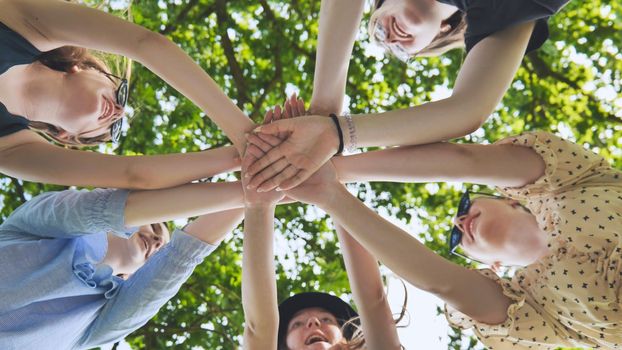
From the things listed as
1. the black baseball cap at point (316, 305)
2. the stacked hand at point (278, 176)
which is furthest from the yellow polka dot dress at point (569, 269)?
the black baseball cap at point (316, 305)

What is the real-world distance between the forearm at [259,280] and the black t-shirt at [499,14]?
1.36 meters

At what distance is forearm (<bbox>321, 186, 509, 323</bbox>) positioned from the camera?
113 inches

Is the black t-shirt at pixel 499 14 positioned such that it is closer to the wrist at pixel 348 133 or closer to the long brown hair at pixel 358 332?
the wrist at pixel 348 133

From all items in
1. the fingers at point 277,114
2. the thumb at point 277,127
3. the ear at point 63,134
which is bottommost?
the thumb at point 277,127

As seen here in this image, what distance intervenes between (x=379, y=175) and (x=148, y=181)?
3.75ft

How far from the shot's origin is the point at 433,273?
9.43 ft

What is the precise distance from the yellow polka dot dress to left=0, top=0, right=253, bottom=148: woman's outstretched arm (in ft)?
5.11

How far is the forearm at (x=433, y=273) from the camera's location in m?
2.88

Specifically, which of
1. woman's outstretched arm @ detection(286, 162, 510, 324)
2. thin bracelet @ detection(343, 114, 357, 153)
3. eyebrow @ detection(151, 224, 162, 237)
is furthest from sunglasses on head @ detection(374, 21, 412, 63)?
eyebrow @ detection(151, 224, 162, 237)

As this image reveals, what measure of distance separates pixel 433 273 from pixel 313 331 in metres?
1.14

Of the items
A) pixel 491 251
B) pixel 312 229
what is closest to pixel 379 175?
pixel 491 251

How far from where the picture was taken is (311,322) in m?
3.82

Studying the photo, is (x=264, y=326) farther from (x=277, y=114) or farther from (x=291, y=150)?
(x=277, y=114)

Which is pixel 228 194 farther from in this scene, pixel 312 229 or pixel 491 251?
pixel 312 229
